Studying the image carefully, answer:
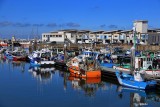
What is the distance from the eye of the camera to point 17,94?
1991 cm

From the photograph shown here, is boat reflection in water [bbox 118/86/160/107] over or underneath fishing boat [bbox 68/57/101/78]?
underneath

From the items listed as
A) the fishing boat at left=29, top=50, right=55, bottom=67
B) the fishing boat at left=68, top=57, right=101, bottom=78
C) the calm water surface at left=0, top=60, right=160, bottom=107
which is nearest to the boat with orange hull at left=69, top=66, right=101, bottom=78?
the fishing boat at left=68, top=57, right=101, bottom=78

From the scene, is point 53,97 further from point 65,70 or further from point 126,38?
point 126,38

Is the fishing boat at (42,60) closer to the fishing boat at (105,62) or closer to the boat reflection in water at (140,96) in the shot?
the fishing boat at (105,62)

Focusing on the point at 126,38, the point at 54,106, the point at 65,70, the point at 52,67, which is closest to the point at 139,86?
the point at 54,106

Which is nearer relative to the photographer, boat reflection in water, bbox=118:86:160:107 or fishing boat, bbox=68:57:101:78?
boat reflection in water, bbox=118:86:160:107

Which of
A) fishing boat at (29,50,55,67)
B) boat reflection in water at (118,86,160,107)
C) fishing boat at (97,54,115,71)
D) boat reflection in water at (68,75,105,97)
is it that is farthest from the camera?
fishing boat at (29,50,55,67)

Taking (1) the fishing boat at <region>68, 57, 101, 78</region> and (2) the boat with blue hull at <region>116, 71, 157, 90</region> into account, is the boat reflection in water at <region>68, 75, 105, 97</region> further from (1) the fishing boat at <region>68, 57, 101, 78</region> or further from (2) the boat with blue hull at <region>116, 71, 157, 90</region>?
(2) the boat with blue hull at <region>116, 71, 157, 90</region>

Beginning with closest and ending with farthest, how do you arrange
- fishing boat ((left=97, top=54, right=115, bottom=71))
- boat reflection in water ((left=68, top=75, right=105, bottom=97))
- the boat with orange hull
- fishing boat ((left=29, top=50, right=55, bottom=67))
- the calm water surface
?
the calm water surface → boat reflection in water ((left=68, top=75, right=105, bottom=97)) → the boat with orange hull → fishing boat ((left=97, top=54, right=115, bottom=71)) → fishing boat ((left=29, top=50, right=55, bottom=67))

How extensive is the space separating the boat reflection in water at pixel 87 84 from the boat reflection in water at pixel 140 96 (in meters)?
1.90

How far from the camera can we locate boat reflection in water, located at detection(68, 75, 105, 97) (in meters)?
21.4

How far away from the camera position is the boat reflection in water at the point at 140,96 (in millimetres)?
17812

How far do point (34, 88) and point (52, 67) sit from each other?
1365 centimetres

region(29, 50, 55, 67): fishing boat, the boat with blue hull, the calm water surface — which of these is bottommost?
the calm water surface
